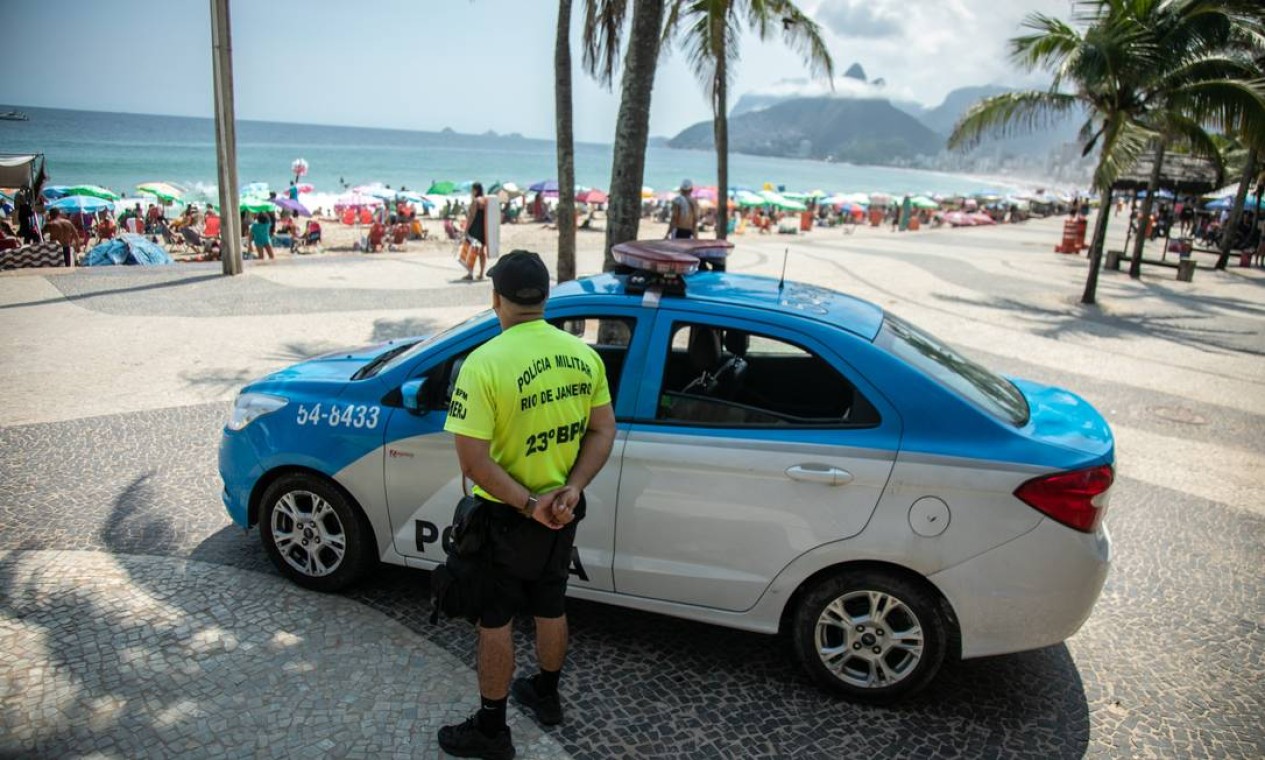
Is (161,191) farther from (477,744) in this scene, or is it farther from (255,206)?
(477,744)

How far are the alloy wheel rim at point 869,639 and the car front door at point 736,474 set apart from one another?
299 mm

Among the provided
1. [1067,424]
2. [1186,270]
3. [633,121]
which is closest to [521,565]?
[1067,424]

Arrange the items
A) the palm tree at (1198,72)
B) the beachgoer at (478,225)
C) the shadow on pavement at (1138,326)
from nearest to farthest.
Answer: the shadow on pavement at (1138,326)
the palm tree at (1198,72)
the beachgoer at (478,225)

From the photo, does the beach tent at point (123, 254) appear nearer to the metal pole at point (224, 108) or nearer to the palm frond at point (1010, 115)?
the metal pole at point (224, 108)

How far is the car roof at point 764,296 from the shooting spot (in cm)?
342

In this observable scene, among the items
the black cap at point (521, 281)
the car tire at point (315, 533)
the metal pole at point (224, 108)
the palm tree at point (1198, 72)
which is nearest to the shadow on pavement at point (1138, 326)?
the palm tree at point (1198, 72)

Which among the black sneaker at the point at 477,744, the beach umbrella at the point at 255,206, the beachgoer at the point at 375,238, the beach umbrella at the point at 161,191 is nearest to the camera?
the black sneaker at the point at 477,744

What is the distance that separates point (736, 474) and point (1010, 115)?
1404 centimetres

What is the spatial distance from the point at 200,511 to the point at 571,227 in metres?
7.01

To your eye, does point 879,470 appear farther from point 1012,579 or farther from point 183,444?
point 183,444

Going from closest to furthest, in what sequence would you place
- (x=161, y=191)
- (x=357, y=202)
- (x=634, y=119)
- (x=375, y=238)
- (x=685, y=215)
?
(x=634, y=119) → (x=685, y=215) → (x=375, y=238) → (x=161, y=191) → (x=357, y=202)

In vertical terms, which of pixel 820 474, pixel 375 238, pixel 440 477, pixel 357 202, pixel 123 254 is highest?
pixel 357 202

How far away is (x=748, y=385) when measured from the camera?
12.6 ft

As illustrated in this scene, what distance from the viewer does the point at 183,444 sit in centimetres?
582
